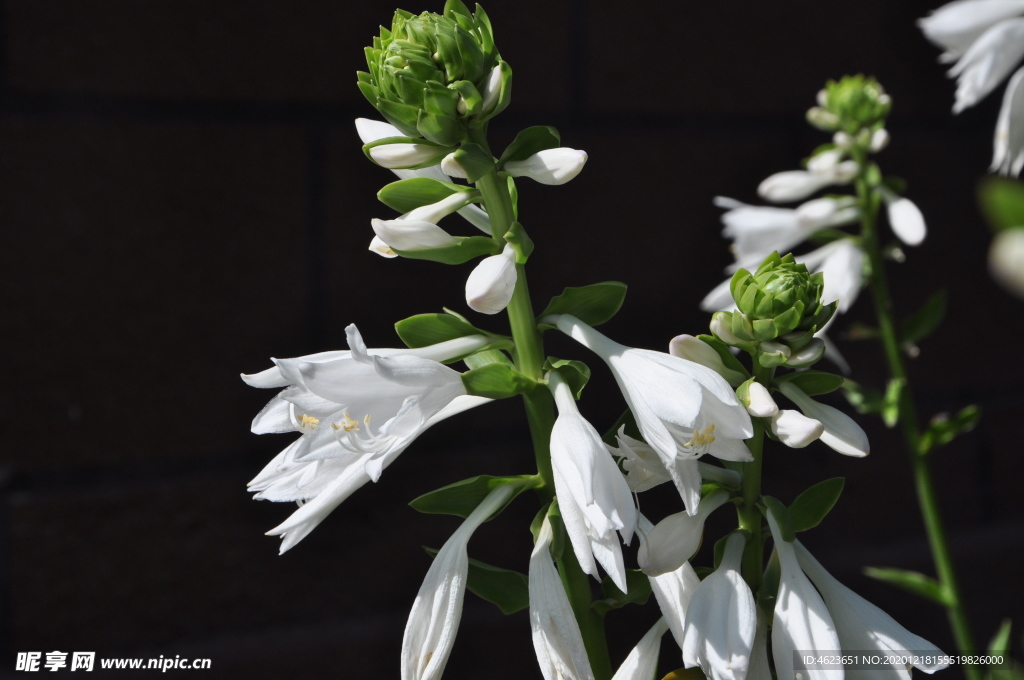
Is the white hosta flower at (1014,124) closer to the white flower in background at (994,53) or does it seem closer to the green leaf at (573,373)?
the white flower in background at (994,53)

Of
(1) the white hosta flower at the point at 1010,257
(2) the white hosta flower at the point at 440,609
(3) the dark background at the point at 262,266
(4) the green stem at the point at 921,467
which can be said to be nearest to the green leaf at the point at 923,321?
(4) the green stem at the point at 921,467

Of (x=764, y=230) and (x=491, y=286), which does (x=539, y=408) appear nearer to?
(x=491, y=286)

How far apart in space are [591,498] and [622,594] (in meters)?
0.08

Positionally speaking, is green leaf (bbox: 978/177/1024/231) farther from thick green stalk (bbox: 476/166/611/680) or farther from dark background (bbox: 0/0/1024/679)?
dark background (bbox: 0/0/1024/679)

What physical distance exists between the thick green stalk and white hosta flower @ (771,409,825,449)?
0.10 meters

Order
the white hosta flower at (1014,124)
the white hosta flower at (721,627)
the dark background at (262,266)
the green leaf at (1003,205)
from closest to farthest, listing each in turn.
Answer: the green leaf at (1003,205), the white hosta flower at (721,627), the white hosta flower at (1014,124), the dark background at (262,266)

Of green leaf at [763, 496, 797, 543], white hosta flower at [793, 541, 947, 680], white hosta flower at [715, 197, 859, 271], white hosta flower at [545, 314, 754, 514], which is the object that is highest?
white hosta flower at [715, 197, 859, 271]

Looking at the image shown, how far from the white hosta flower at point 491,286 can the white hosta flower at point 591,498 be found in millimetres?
A: 59

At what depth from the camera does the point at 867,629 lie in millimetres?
353

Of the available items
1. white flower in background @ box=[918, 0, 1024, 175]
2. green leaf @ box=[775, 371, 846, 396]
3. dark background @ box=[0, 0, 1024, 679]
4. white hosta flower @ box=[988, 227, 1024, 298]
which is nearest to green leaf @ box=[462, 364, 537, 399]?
green leaf @ box=[775, 371, 846, 396]

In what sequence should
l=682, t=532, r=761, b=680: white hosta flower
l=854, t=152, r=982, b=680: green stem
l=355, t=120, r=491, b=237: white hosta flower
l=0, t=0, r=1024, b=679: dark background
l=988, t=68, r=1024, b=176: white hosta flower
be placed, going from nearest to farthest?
l=682, t=532, r=761, b=680: white hosta flower < l=355, t=120, r=491, b=237: white hosta flower < l=988, t=68, r=1024, b=176: white hosta flower < l=854, t=152, r=982, b=680: green stem < l=0, t=0, r=1024, b=679: dark background

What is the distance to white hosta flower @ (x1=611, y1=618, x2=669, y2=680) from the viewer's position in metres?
0.37

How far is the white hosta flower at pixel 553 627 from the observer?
337 mm

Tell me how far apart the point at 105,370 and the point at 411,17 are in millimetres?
783
